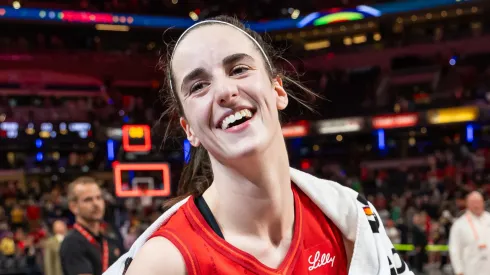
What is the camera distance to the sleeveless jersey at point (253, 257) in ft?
6.26

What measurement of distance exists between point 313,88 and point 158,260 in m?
17.4

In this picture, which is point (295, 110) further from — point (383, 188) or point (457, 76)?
point (457, 76)

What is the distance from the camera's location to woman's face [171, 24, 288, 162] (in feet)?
6.32

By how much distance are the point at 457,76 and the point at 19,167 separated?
659 inches

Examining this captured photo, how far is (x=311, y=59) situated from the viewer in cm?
3019

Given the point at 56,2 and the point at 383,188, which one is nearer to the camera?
the point at 383,188

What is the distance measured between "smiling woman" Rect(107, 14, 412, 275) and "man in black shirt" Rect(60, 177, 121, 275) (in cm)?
288

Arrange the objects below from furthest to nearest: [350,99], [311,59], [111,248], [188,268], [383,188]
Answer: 1. [311,59]
2. [350,99]
3. [383,188]
4. [111,248]
5. [188,268]

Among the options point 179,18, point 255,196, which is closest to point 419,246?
point 255,196

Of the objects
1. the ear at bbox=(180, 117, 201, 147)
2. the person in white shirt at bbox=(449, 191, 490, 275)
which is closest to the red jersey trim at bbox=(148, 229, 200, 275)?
the ear at bbox=(180, 117, 201, 147)

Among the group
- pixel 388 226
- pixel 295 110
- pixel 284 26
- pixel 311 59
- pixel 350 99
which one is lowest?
pixel 388 226

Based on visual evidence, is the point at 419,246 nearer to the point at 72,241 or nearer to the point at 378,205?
the point at 378,205

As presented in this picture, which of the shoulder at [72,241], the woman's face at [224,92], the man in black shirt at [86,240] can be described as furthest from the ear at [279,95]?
the shoulder at [72,241]

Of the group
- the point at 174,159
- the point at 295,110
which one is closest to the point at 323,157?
the point at 174,159
